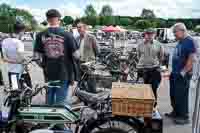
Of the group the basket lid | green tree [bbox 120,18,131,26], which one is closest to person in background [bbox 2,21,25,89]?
the basket lid

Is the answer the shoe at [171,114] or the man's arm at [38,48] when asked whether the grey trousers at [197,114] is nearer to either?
the man's arm at [38,48]

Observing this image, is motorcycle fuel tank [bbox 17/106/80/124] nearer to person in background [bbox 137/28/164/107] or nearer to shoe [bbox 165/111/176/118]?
shoe [bbox 165/111/176/118]

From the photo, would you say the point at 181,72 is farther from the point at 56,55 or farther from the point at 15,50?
the point at 15,50

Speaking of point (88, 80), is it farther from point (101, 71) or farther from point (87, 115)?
point (87, 115)

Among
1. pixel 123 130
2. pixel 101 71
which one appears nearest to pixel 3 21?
pixel 101 71

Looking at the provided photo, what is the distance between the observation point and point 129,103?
4.27 metres

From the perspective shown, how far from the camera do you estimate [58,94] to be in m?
5.17

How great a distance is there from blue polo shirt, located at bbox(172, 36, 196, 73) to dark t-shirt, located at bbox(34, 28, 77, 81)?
2.00 metres

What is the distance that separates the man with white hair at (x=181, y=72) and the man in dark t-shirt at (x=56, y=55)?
6.51 ft

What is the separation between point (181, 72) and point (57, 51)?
2315 mm

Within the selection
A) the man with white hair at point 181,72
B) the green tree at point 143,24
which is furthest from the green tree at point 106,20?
the man with white hair at point 181,72

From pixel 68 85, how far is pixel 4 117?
105 cm

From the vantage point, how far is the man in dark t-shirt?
5.04 m

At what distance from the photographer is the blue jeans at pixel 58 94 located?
5.16 m
